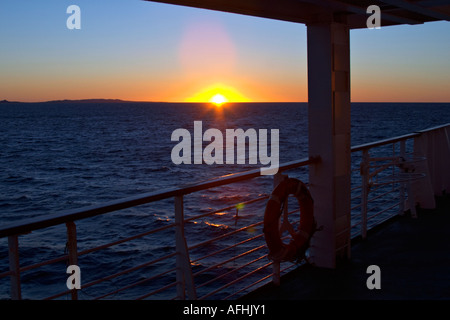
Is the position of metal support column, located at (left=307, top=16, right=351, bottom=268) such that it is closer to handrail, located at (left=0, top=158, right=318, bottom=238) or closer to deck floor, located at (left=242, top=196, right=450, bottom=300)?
deck floor, located at (left=242, top=196, right=450, bottom=300)

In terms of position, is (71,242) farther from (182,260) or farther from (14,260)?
(182,260)

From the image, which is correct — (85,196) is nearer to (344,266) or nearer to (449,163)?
(449,163)

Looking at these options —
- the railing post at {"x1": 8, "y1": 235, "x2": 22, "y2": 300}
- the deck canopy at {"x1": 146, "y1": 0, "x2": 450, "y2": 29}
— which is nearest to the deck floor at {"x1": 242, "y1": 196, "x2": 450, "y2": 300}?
the railing post at {"x1": 8, "y1": 235, "x2": 22, "y2": 300}

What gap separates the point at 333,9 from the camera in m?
2.93

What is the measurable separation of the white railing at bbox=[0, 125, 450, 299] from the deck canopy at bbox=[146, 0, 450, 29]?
2.74 feet

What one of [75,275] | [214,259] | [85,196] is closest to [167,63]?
[85,196]

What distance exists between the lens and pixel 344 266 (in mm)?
3119

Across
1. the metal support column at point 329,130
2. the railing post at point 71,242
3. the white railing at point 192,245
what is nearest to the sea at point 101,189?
the white railing at point 192,245

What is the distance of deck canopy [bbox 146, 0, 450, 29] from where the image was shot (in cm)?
248

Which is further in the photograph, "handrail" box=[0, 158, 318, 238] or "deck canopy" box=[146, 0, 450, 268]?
"deck canopy" box=[146, 0, 450, 268]

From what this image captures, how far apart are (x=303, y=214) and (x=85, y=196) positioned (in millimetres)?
17853

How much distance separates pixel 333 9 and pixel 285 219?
129 cm

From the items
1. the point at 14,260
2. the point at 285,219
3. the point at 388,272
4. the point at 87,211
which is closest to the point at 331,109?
the point at 285,219

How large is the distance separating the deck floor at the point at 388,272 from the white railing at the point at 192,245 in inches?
4.9
